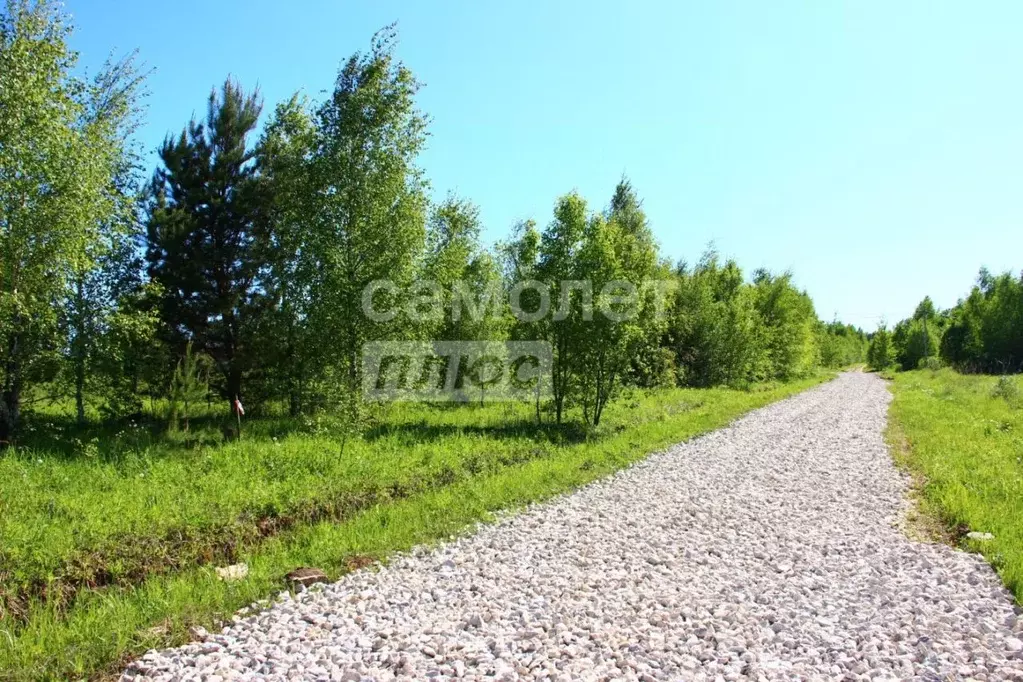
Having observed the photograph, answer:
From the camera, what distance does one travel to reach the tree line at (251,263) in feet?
45.5

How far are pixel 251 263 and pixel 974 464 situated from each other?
20262 millimetres

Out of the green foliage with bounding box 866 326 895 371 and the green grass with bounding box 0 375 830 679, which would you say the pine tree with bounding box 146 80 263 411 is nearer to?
the green grass with bounding box 0 375 830 679

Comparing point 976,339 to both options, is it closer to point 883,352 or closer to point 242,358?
point 883,352

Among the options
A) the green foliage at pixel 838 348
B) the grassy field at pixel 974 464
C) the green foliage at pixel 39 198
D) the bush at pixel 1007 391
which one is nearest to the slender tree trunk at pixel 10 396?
the green foliage at pixel 39 198

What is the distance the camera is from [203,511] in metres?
9.30

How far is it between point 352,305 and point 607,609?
498 inches

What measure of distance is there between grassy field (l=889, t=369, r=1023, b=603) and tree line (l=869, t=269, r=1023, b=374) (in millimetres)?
43000

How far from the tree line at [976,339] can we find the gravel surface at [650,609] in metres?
62.8

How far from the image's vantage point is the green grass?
6.19 m

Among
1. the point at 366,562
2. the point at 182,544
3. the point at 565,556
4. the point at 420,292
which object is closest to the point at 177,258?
the point at 420,292

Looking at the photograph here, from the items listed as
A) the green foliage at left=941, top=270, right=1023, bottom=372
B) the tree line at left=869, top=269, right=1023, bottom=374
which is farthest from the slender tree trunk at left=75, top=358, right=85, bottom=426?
the green foliage at left=941, top=270, right=1023, bottom=372

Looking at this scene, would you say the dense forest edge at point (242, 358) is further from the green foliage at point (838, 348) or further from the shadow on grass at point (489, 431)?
the green foliage at point (838, 348)

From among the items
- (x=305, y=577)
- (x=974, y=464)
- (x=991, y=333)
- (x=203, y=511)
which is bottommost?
(x=305, y=577)

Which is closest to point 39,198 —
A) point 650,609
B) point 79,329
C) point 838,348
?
point 79,329
